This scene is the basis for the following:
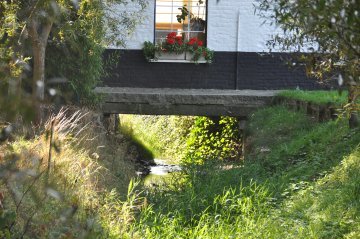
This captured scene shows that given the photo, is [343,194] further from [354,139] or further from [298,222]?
[354,139]

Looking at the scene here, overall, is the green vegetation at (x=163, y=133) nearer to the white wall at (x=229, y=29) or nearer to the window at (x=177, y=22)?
the window at (x=177, y=22)

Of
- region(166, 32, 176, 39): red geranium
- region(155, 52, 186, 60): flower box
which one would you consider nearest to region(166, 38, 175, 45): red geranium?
region(166, 32, 176, 39): red geranium

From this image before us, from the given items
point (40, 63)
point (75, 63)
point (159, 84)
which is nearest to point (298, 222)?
point (40, 63)

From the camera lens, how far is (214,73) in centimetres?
1622

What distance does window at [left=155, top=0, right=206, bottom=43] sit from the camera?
54.3ft

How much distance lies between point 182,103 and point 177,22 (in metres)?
3.13

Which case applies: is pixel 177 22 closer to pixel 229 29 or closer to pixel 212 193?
pixel 229 29

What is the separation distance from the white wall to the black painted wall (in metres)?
0.17

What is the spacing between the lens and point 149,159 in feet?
59.1

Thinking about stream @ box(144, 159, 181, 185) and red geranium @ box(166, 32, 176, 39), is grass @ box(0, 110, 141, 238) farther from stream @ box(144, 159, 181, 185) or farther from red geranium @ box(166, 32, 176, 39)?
red geranium @ box(166, 32, 176, 39)

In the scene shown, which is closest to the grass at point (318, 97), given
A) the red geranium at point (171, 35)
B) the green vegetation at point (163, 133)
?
the red geranium at point (171, 35)

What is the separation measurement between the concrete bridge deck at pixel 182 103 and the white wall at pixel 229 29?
6.26ft

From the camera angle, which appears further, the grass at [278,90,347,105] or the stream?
the stream

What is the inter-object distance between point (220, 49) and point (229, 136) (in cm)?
190
